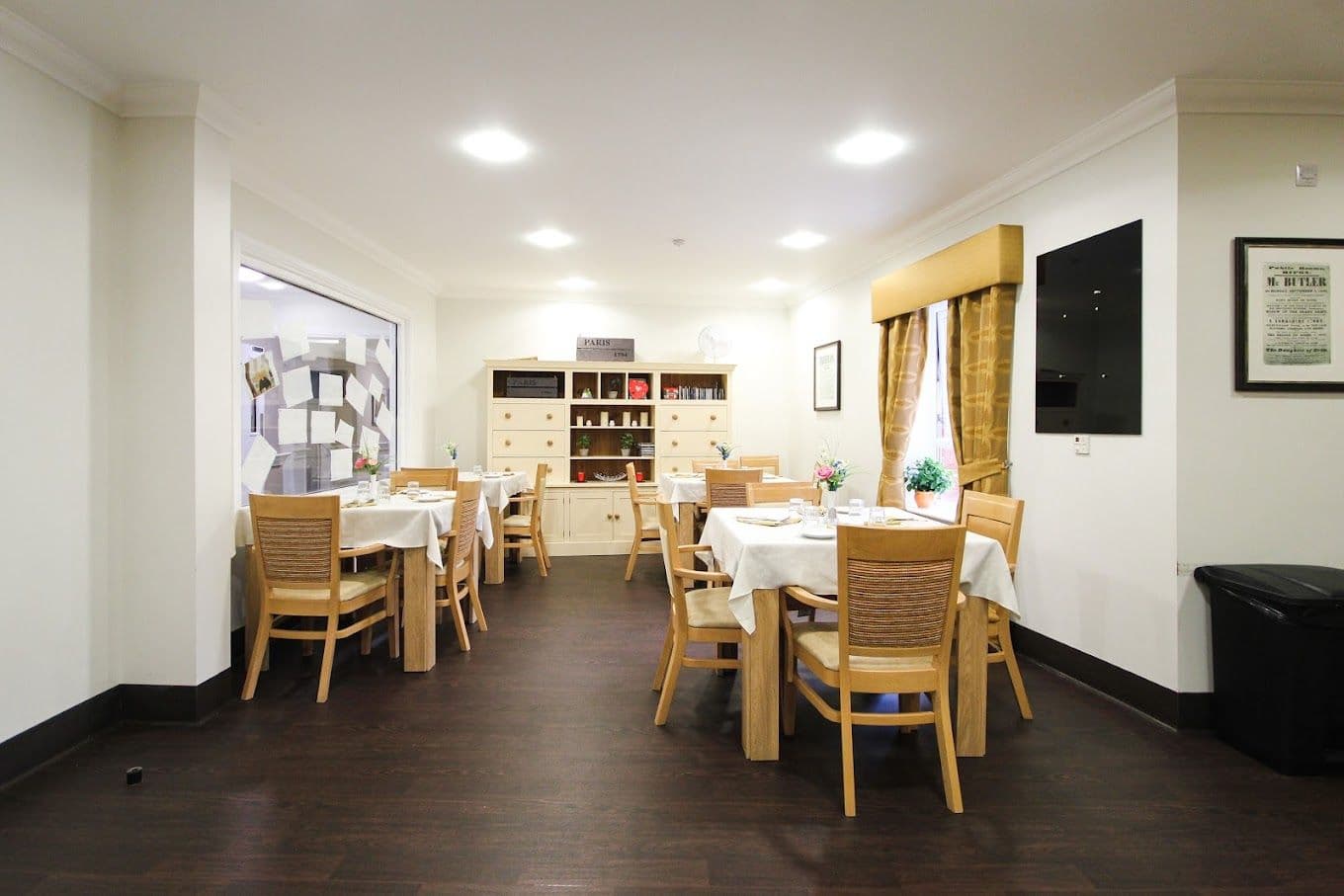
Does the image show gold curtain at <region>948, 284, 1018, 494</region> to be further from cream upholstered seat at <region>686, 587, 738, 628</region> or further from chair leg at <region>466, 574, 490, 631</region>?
chair leg at <region>466, 574, 490, 631</region>

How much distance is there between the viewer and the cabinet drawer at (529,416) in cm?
694

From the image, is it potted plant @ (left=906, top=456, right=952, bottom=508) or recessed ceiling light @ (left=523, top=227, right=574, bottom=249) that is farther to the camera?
recessed ceiling light @ (left=523, top=227, right=574, bottom=249)

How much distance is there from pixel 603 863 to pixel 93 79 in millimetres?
3788

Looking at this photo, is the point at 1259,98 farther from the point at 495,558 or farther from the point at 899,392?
the point at 495,558

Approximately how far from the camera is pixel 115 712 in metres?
2.96

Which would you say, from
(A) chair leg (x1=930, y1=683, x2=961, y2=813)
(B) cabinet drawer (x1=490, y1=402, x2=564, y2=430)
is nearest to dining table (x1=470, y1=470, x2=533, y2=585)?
(B) cabinet drawer (x1=490, y1=402, x2=564, y2=430)

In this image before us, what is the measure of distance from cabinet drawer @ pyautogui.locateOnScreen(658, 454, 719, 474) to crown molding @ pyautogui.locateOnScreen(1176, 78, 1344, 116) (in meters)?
5.04

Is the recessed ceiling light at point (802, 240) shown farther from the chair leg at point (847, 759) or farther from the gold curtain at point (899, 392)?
the chair leg at point (847, 759)

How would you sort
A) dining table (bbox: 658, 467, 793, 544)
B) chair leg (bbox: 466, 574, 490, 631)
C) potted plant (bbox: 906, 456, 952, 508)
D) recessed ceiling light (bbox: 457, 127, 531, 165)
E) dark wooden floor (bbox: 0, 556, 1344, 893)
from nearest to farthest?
dark wooden floor (bbox: 0, 556, 1344, 893) < potted plant (bbox: 906, 456, 952, 508) < recessed ceiling light (bbox: 457, 127, 531, 165) < chair leg (bbox: 466, 574, 490, 631) < dining table (bbox: 658, 467, 793, 544)

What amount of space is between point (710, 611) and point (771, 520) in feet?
1.88

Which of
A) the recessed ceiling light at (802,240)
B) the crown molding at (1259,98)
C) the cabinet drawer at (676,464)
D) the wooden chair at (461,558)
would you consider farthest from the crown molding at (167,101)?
the cabinet drawer at (676,464)

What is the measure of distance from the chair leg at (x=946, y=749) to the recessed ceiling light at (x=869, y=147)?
9.04ft

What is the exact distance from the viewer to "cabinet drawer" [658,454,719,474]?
7.27 metres

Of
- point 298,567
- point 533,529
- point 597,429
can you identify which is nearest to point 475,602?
point 298,567
